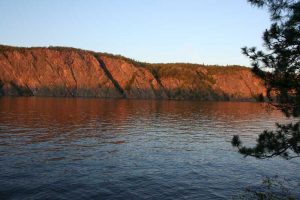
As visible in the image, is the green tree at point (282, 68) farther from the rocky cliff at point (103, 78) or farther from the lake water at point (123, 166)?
the rocky cliff at point (103, 78)

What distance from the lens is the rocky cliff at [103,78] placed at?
495 ft

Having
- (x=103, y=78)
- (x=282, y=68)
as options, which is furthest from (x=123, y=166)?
(x=103, y=78)

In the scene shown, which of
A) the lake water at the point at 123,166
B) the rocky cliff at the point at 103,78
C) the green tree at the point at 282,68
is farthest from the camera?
the rocky cliff at the point at 103,78

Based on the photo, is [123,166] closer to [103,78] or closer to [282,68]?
[282,68]

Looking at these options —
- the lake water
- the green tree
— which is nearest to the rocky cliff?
the lake water

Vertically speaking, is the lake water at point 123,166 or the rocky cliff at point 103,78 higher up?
the rocky cliff at point 103,78

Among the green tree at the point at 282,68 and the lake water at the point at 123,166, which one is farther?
the lake water at the point at 123,166

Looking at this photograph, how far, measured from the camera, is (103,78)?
165 meters

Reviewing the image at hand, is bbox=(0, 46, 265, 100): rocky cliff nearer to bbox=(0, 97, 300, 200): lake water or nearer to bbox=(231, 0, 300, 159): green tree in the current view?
bbox=(0, 97, 300, 200): lake water

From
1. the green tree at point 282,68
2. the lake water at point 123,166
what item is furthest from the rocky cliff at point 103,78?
the green tree at point 282,68

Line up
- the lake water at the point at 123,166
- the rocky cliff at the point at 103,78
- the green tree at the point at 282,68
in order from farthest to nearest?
the rocky cliff at the point at 103,78 < the lake water at the point at 123,166 < the green tree at the point at 282,68

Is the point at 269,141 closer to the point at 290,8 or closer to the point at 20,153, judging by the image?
the point at 290,8

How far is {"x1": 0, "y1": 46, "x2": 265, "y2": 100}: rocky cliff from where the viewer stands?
150875 mm

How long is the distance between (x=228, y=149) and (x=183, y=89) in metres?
150
